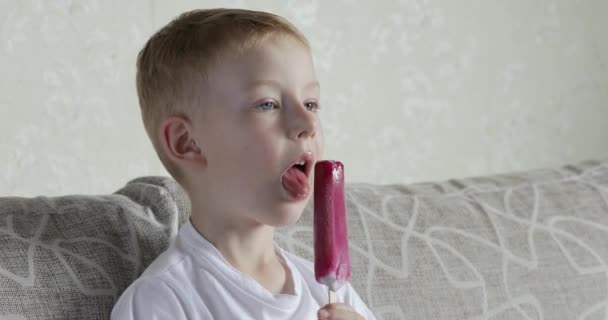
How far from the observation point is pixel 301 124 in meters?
1.20

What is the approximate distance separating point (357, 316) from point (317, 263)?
0.08 metres

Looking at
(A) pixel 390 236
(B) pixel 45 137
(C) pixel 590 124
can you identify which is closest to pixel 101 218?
(A) pixel 390 236

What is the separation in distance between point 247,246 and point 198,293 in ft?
0.32

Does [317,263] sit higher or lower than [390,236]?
higher

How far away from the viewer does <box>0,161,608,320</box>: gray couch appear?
1258 millimetres

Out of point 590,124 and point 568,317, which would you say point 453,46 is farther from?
Result: point 568,317

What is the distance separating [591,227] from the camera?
1.73 m

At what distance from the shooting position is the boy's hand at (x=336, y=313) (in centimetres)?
117

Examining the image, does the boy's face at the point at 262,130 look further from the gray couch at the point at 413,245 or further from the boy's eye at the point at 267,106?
the gray couch at the point at 413,245

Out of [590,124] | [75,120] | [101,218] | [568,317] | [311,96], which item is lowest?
[590,124]

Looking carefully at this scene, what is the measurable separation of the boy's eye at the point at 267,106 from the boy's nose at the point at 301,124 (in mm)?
25

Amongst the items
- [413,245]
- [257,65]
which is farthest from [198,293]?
[413,245]

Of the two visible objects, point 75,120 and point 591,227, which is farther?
point 75,120

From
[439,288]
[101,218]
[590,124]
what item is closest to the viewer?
[101,218]
